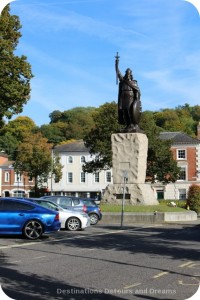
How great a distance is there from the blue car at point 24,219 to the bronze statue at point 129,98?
15.9 meters

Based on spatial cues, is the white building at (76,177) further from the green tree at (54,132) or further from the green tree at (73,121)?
the green tree at (54,132)

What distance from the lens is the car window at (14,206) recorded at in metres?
16.8

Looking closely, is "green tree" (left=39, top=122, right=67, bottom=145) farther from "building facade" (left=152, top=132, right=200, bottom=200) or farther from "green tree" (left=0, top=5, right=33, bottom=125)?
"green tree" (left=0, top=5, right=33, bottom=125)

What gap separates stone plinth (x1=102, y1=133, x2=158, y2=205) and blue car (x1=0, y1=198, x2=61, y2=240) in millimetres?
14207

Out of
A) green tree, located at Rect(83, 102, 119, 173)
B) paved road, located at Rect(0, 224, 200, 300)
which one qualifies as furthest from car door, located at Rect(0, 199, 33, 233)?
green tree, located at Rect(83, 102, 119, 173)

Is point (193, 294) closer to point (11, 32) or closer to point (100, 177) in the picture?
point (11, 32)

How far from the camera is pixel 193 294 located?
7.77 meters

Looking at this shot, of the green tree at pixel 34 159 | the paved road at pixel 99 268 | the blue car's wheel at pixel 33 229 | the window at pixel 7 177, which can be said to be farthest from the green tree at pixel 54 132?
the paved road at pixel 99 268

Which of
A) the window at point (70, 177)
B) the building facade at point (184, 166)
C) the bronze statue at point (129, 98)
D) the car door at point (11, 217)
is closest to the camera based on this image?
the car door at point (11, 217)

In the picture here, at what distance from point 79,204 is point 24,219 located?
23.2ft

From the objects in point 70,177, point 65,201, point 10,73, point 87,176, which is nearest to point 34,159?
point 87,176

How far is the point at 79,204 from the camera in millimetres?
23688

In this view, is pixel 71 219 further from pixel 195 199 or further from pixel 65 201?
pixel 195 199

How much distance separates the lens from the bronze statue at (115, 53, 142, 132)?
3212cm
